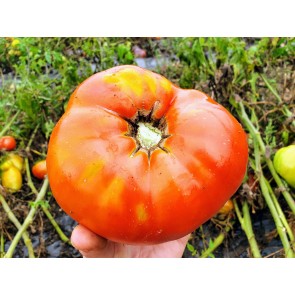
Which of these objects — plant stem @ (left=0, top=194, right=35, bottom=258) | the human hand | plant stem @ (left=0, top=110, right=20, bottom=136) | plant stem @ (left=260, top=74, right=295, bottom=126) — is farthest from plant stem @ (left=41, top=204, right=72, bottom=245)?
plant stem @ (left=260, top=74, right=295, bottom=126)

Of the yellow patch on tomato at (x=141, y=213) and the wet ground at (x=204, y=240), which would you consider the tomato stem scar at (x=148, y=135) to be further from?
the wet ground at (x=204, y=240)

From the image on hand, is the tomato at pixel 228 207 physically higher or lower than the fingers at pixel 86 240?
lower

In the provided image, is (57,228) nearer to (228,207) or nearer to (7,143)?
(7,143)

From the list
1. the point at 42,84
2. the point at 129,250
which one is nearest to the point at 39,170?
the point at 42,84

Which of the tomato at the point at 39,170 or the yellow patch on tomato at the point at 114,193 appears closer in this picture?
the yellow patch on tomato at the point at 114,193

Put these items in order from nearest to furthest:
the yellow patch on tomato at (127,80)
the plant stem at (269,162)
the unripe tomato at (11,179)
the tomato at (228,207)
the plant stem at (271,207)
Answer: the yellow patch on tomato at (127,80) → the plant stem at (271,207) → the plant stem at (269,162) → the tomato at (228,207) → the unripe tomato at (11,179)

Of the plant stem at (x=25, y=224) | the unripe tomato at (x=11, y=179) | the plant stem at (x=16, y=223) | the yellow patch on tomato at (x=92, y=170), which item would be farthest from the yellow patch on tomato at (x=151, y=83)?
the unripe tomato at (x=11, y=179)

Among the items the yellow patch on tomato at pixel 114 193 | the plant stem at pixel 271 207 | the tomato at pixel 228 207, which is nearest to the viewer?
the yellow patch on tomato at pixel 114 193
